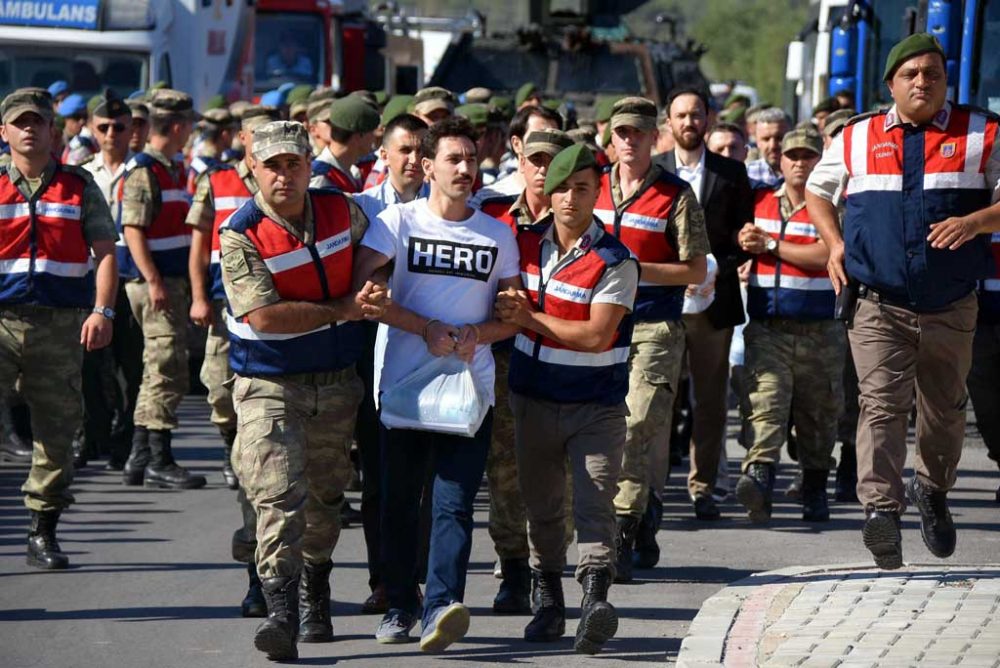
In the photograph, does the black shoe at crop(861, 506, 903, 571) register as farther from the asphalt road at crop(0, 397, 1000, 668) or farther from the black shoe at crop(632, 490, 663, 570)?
the black shoe at crop(632, 490, 663, 570)

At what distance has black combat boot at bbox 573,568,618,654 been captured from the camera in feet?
25.1

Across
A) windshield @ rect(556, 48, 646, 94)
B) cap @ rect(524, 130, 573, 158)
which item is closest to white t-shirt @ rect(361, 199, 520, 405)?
cap @ rect(524, 130, 573, 158)

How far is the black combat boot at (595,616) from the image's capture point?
7.66 metres

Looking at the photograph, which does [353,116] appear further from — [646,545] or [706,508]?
[706,508]

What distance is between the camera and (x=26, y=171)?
9773mm

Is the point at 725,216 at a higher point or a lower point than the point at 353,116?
lower

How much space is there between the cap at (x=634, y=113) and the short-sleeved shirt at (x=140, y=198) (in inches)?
149

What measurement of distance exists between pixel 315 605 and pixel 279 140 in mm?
1867

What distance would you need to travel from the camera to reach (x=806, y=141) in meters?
11.0

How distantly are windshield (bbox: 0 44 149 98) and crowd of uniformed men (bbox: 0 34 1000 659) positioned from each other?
30.2ft

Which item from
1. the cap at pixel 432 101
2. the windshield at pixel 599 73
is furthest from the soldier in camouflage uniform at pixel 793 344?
the windshield at pixel 599 73

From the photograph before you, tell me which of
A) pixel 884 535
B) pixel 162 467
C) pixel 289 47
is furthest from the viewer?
pixel 289 47

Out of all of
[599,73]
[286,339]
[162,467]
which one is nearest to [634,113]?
[286,339]

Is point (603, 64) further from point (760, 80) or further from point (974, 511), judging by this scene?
point (760, 80)
